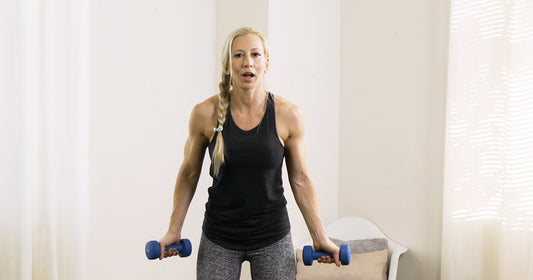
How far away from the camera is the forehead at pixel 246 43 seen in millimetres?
1992

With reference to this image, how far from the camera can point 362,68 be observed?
353 cm

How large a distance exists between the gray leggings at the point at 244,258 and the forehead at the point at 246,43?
24.3 inches

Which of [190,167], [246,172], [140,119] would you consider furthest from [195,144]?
[140,119]

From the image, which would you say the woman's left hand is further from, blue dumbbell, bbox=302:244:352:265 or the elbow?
the elbow

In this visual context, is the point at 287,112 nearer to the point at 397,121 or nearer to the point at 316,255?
the point at 316,255

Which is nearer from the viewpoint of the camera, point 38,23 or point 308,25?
point 38,23

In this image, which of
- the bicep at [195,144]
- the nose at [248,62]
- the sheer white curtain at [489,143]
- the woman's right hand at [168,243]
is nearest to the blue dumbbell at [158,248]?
the woman's right hand at [168,243]

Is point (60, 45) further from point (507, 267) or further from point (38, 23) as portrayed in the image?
point (507, 267)

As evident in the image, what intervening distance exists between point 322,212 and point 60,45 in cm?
173

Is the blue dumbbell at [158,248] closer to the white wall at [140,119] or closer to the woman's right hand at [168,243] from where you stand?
the woman's right hand at [168,243]

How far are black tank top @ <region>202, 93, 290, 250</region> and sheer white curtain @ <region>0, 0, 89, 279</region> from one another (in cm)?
88

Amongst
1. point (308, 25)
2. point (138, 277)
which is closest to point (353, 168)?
point (308, 25)

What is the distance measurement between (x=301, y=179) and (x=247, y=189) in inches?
8.5

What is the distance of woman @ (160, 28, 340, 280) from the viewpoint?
1.94m
